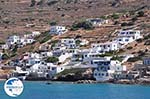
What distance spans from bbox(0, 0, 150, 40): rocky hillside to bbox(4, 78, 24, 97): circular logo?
3857 inches

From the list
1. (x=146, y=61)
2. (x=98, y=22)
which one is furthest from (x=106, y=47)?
(x=98, y=22)

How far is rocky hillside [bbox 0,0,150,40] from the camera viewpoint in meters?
126

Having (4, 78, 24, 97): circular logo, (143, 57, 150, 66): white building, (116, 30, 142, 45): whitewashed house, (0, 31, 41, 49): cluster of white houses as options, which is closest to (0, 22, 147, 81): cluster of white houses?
(116, 30, 142, 45): whitewashed house

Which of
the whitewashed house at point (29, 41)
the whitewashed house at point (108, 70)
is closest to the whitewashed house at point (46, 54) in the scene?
the whitewashed house at point (29, 41)

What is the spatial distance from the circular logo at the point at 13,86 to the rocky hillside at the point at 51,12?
98.0 metres

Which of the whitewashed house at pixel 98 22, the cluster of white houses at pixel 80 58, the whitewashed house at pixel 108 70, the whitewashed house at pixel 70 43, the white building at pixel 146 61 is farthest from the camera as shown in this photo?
the whitewashed house at pixel 98 22

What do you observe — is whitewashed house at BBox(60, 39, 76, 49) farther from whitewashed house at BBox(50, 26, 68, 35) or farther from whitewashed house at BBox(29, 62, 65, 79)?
whitewashed house at BBox(50, 26, 68, 35)

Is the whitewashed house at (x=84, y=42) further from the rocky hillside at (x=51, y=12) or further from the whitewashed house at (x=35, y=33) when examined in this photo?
the rocky hillside at (x=51, y=12)

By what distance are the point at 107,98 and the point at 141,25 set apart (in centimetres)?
5365

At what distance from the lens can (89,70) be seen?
8631 centimetres

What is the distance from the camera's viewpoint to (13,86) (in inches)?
899

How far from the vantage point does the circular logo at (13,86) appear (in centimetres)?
2242

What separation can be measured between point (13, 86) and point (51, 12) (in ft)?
374

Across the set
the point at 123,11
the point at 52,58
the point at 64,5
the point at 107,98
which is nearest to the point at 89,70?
the point at 52,58
